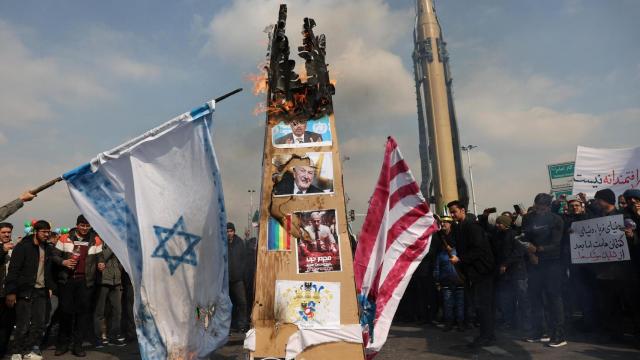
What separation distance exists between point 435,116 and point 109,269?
35.3 meters

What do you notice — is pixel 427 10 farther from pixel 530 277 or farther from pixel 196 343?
pixel 196 343

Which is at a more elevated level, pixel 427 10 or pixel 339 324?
pixel 427 10

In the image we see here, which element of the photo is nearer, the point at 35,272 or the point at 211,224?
the point at 211,224

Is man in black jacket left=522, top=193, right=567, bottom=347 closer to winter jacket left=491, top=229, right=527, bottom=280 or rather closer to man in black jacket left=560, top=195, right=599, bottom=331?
winter jacket left=491, top=229, right=527, bottom=280

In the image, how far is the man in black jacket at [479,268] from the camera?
715cm

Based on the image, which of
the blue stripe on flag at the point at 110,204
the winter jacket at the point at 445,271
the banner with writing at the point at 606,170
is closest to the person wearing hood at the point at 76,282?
the blue stripe on flag at the point at 110,204

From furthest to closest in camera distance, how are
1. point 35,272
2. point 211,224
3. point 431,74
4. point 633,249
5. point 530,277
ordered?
point 431,74 → point 530,277 → point 35,272 → point 633,249 → point 211,224

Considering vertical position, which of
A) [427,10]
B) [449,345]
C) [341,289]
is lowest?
[449,345]

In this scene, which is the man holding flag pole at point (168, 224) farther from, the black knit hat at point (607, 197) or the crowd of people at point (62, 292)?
the black knit hat at point (607, 197)

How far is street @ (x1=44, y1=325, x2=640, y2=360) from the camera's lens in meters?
6.50

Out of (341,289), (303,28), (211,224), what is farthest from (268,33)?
(341,289)

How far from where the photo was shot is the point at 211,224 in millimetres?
5016

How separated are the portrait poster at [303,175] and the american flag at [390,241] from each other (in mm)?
1008

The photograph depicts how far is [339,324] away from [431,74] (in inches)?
1532
